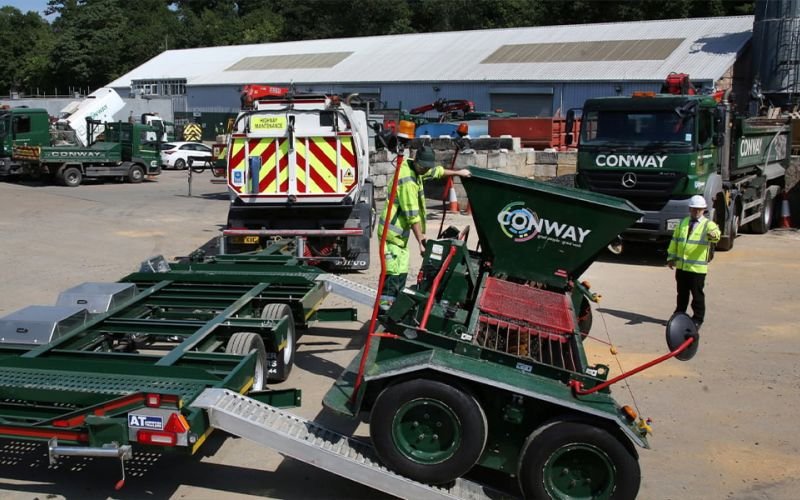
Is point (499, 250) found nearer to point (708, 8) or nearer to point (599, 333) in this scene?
point (599, 333)

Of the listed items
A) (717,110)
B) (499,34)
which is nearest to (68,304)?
(717,110)

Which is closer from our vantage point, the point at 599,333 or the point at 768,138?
the point at 599,333

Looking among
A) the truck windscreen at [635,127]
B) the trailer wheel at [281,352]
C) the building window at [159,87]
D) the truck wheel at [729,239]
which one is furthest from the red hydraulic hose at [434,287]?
the building window at [159,87]

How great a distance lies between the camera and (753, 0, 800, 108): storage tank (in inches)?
1169

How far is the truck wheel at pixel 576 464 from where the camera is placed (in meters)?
4.36

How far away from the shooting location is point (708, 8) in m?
50.9

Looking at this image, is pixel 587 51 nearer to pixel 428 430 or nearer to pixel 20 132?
pixel 20 132

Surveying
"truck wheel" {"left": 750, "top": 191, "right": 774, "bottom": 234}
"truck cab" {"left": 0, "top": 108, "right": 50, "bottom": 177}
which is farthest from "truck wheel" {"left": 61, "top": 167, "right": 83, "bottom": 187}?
"truck wheel" {"left": 750, "top": 191, "right": 774, "bottom": 234}

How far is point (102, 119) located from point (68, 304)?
2576 centimetres

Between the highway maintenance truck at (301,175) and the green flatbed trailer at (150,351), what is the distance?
9.09 feet

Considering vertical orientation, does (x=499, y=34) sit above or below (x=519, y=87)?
above

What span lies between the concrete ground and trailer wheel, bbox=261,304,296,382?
21cm

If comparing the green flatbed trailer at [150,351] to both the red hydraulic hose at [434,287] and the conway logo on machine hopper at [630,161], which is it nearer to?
the red hydraulic hose at [434,287]

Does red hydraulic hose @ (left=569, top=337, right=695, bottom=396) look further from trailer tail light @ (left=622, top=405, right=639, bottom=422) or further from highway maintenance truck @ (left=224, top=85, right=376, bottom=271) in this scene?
highway maintenance truck @ (left=224, top=85, right=376, bottom=271)
